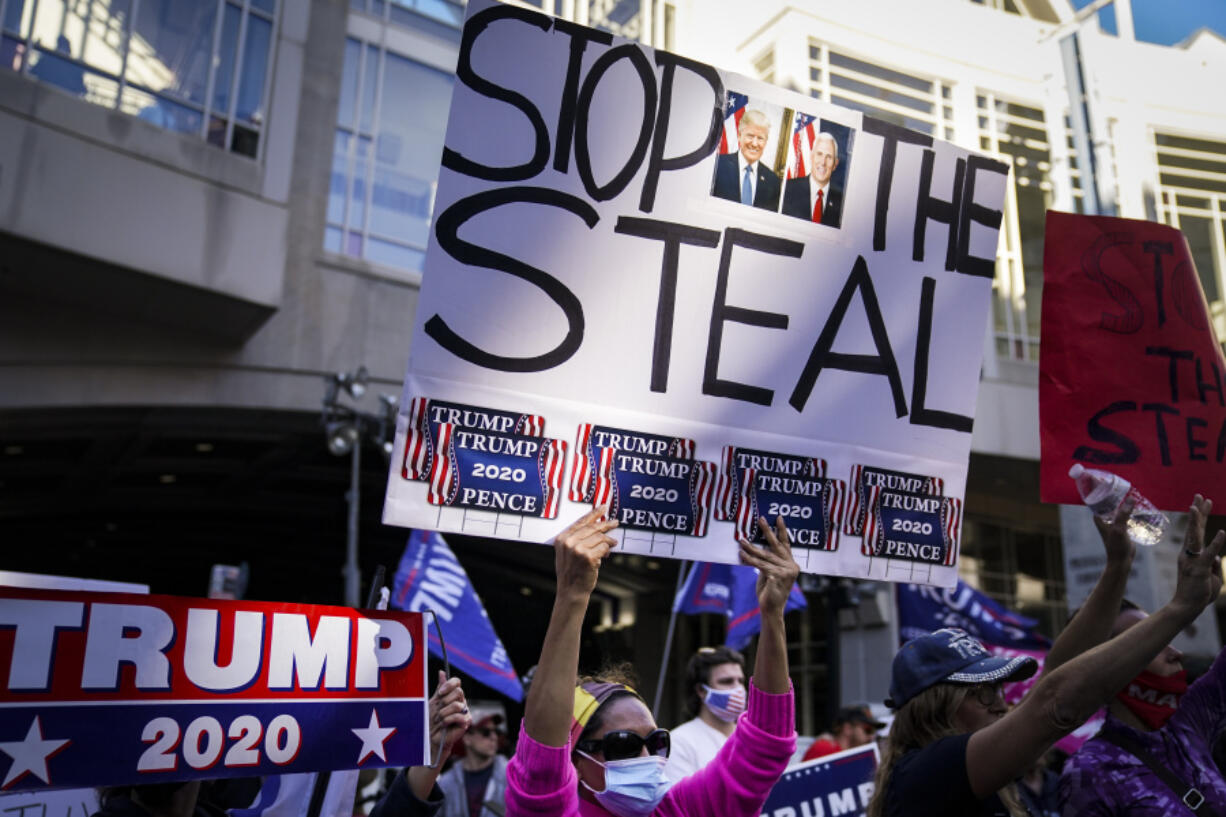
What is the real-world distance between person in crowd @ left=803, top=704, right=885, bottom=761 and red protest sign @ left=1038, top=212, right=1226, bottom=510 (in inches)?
173

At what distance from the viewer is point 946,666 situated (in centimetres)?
271

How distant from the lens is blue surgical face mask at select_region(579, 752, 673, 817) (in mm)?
2645

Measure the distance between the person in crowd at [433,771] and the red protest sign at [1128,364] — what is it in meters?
2.05

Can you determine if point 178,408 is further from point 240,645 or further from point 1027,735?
point 1027,735

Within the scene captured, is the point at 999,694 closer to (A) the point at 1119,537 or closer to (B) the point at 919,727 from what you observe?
(B) the point at 919,727

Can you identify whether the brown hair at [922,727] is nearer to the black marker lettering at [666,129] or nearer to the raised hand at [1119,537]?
the raised hand at [1119,537]

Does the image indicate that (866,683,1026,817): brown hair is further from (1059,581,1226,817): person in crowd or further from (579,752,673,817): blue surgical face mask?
(579,752,673,817): blue surgical face mask

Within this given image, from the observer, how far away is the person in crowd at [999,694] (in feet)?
7.43

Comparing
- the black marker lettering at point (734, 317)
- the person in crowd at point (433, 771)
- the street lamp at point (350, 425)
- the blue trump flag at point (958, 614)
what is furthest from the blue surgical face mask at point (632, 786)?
the street lamp at point (350, 425)

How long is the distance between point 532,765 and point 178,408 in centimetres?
1556

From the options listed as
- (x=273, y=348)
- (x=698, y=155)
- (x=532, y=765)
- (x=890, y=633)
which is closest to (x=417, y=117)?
(x=273, y=348)

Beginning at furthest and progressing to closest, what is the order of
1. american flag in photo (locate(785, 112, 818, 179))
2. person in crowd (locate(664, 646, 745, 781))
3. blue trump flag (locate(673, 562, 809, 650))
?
blue trump flag (locate(673, 562, 809, 650))
person in crowd (locate(664, 646, 745, 781))
american flag in photo (locate(785, 112, 818, 179))

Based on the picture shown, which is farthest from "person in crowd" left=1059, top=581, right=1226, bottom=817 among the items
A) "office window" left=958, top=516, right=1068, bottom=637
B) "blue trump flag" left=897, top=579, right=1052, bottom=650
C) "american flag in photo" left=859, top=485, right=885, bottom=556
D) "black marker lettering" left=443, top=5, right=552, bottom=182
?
"office window" left=958, top=516, right=1068, bottom=637

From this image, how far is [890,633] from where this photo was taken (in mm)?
19703
